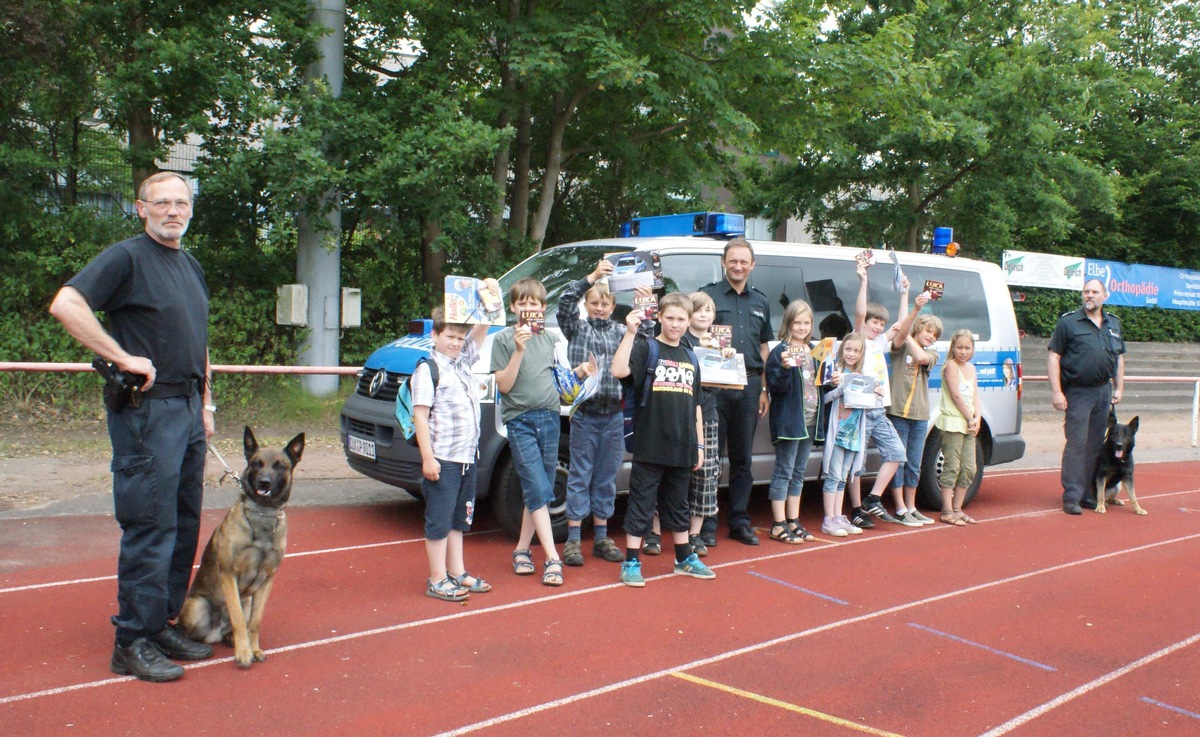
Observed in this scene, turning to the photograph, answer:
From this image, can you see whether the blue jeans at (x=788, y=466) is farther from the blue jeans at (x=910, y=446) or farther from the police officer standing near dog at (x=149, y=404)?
the police officer standing near dog at (x=149, y=404)

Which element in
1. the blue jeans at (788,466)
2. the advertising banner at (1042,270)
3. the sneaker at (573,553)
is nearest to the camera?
the sneaker at (573,553)

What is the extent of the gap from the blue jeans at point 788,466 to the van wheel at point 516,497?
68.6 inches

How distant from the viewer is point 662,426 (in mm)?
6371

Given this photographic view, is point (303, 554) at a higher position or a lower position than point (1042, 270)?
lower

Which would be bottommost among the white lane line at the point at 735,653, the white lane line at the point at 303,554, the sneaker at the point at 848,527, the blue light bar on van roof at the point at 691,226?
the white lane line at the point at 735,653

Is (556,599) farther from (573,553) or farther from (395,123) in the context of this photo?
(395,123)

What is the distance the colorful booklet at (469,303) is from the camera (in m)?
5.69

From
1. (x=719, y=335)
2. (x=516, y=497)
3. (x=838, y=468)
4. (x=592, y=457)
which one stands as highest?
(x=719, y=335)

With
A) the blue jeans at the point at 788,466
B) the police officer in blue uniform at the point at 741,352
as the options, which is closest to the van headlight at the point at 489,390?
the police officer in blue uniform at the point at 741,352

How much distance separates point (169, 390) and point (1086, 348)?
8388 mm

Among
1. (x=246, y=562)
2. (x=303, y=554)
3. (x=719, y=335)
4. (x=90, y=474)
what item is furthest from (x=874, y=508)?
(x=90, y=474)

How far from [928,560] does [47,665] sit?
5.71 m

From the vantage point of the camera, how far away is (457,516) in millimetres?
6020

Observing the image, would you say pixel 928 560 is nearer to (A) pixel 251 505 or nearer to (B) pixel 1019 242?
(A) pixel 251 505
